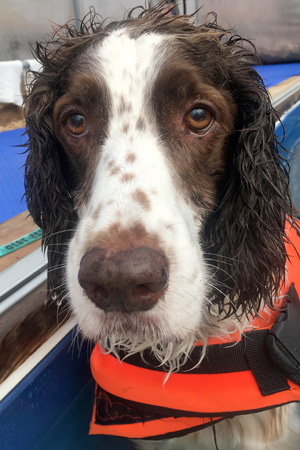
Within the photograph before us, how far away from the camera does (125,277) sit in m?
0.98

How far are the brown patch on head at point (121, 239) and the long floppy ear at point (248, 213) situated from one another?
639 mm

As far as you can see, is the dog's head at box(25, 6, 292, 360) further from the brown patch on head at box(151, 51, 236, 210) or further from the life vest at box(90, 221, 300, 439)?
the life vest at box(90, 221, 300, 439)

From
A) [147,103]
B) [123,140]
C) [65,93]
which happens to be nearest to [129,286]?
[123,140]

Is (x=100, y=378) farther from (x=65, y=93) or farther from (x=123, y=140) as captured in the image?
(x=65, y=93)

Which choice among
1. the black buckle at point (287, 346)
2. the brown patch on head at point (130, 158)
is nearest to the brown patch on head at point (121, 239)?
the brown patch on head at point (130, 158)

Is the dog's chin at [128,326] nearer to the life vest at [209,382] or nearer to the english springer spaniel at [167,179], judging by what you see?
the english springer spaniel at [167,179]

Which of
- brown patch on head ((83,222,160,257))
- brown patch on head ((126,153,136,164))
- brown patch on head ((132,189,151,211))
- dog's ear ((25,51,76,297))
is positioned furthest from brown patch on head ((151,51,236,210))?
dog's ear ((25,51,76,297))

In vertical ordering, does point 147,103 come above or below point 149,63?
below

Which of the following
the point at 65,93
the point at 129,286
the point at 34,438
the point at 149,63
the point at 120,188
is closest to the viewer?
the point at 129,286

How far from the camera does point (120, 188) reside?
125 centimetres

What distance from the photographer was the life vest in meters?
1.56

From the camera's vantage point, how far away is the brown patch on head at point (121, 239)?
1036 mm

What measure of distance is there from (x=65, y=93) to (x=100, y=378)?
128 centimetres

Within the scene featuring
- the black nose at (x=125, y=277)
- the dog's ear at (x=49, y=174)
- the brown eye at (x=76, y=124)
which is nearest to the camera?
the black nose at (x=125, y=277)
